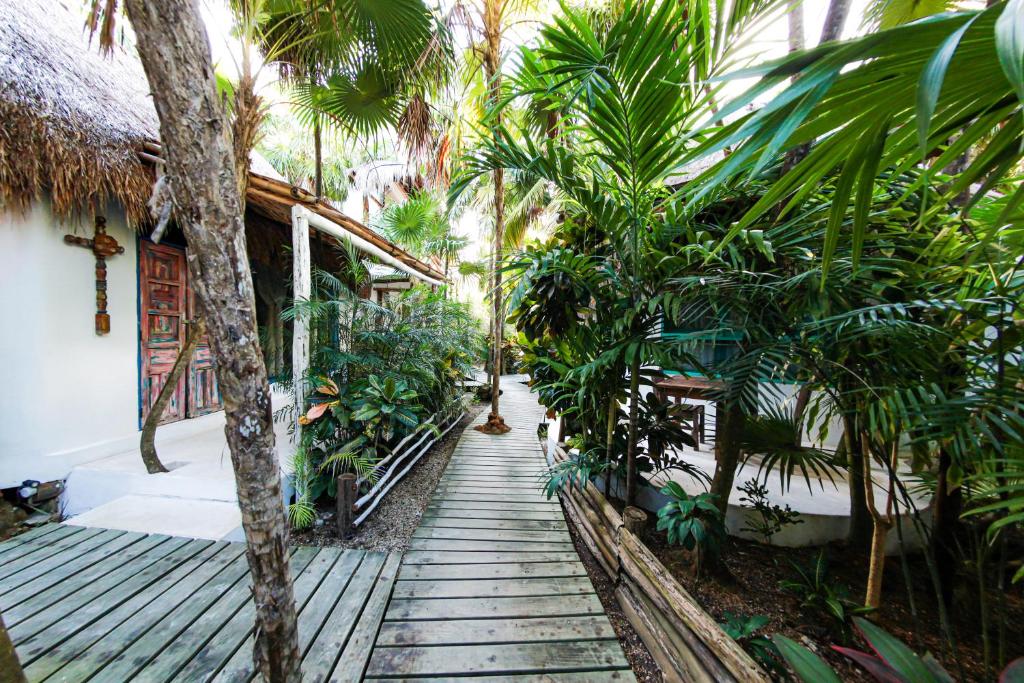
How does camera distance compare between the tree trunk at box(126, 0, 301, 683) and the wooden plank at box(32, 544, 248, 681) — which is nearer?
the tree trunk at box(126, 0, 301, 683)

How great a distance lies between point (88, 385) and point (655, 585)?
4789 mm

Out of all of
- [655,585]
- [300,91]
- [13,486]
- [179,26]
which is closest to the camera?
[179,26]

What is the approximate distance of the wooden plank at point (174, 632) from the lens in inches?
55.4

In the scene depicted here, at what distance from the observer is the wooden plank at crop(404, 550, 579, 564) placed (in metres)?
2.24

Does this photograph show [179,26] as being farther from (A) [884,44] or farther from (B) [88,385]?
(B) [88,385]

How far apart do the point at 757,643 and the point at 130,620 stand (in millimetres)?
2748

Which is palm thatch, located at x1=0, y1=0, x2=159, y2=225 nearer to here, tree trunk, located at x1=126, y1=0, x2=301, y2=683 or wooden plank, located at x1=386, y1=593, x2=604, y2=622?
tree trunk, located at x1=126, y1=0, x2=301, y2=683

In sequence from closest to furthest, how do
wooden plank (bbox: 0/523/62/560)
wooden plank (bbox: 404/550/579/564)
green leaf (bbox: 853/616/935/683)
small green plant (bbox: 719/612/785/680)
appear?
green leaf (bbox: 853/616/935/683), small green plant (bbox: 719/612/785/680), wooden plank (bbox: 0/523/62/560), wooden plank (bbox: 404/550/579/564)

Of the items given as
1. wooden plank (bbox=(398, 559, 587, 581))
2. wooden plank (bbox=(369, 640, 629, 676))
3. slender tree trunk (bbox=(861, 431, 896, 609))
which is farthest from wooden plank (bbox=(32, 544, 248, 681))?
slender tree trunk (bbox=(861, 431, 896, 609))

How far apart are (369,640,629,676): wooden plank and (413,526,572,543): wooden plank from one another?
0.86 metres

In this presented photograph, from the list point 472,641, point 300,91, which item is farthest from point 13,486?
point 300,91

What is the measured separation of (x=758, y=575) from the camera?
1862mm

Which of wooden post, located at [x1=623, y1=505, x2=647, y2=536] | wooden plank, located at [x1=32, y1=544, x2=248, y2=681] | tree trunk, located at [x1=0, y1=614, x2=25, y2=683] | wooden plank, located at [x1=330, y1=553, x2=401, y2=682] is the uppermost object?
tree trunk, located at [x1=0, y1=614, x2=25, y2=683]

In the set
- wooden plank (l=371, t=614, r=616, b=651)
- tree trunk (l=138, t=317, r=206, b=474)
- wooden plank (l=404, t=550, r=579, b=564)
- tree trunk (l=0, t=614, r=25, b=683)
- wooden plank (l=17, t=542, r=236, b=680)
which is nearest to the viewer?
tree trunk (l=0, t=614, r=25, b=683)
